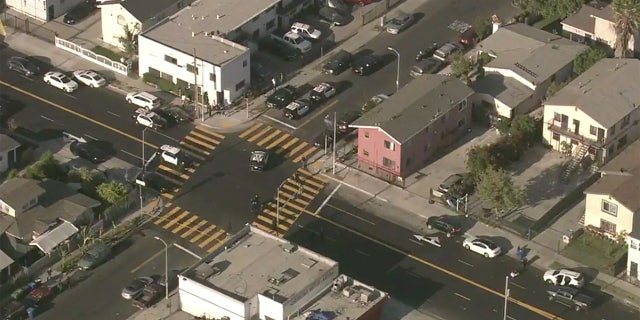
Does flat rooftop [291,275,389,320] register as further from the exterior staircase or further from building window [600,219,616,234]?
the exterior staircase

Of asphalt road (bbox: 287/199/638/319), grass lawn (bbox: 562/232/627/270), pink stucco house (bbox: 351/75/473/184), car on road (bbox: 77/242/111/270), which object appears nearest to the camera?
asphalt road (bbox: 287/199/638/319)

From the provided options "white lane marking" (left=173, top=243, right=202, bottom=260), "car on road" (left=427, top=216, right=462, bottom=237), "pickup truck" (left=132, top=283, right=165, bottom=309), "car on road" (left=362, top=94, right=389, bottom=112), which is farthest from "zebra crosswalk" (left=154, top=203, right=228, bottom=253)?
"car on road" (left=362, top=94, right=389, bottom=112)

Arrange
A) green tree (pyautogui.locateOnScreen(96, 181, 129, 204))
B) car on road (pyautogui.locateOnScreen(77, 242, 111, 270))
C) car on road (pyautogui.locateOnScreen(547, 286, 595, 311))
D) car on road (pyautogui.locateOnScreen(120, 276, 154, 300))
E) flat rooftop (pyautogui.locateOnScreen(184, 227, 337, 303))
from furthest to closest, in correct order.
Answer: green tree (pyautogui.locateOnScreen(96, 181, 129, 204)) → car on road (pyautogui.locateOnScreen(77, 242, 111, 270)) → car on road (pyautogui.locateOnScreen(120, 276, 154, 300)) → car on road (pyautogui.locateOnScreen(547, 286, 595, 311)) → flat rooftop (pyautogui.locateOnScreen(184, 227, 337, 303))

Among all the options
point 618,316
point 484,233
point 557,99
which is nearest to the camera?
point 618,316

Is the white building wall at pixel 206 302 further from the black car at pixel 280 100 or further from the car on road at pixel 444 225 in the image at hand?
the black car at pixel 280 100

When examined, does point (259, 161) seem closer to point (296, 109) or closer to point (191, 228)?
point (296, 109)

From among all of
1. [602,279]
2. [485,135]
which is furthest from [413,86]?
[602,279]

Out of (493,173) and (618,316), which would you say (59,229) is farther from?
(618,316)
